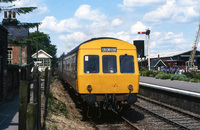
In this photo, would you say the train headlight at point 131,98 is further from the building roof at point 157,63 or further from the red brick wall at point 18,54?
the building roof at point 157,63

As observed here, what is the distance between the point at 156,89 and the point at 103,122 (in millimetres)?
6303

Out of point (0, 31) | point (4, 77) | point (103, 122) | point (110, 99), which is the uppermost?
point (0, 31)

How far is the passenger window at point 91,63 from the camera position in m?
9.38

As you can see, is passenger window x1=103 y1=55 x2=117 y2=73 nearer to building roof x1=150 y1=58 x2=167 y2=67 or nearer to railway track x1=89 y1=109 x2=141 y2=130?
railway track x1=89 y1=109 x2=141 y2=130

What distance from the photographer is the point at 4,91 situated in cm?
1235

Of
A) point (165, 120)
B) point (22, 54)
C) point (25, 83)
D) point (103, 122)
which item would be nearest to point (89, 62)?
point (103, 122)

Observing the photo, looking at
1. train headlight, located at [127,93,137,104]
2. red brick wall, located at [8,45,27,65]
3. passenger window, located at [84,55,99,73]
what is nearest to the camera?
train headlight, located at [127,93,137,104]

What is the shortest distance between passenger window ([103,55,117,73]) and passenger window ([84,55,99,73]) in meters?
0.32

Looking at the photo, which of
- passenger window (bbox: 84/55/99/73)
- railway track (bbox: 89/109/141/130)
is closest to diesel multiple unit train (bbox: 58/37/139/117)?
passenger window (bbox: 84/55/99/73)

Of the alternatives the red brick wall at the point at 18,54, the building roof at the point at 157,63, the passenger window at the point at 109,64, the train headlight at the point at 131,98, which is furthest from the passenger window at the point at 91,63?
the building roof at the point at 157,63

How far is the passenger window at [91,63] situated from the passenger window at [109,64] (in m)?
0.32

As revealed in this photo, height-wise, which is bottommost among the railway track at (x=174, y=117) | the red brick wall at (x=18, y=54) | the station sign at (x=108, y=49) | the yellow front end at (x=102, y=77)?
the railway track at (x=174, y=117)

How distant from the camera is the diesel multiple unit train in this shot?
9.22 meters

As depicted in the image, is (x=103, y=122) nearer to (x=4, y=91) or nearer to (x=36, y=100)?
(x=36, y=100)
